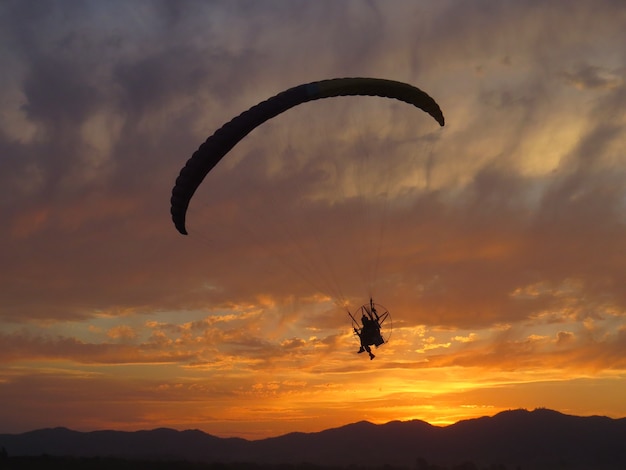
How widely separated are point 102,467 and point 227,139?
43143mm

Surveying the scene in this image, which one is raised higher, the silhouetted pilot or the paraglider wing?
the paraglider wing

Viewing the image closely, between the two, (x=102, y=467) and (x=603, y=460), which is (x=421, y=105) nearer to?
(x=102, y=467)

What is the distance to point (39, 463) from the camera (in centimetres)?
5869

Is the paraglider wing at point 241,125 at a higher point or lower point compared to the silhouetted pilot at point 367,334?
higher

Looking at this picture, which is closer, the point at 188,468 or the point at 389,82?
the point at 389,82

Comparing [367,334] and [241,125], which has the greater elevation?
[241,125]

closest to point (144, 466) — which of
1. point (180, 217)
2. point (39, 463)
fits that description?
point (39, 463)

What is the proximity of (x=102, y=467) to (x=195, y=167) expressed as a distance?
137ft

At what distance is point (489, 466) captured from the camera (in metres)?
182

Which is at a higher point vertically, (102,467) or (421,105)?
(421,105)

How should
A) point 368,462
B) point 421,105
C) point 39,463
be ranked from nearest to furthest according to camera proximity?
point 421,105 < point 39,463 < point 368,462

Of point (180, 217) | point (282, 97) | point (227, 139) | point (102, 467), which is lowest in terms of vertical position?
point (102, 467)

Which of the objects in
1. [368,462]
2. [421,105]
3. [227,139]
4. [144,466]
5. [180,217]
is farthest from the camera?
[368,462]

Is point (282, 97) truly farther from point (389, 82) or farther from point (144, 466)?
point (144, 466)
